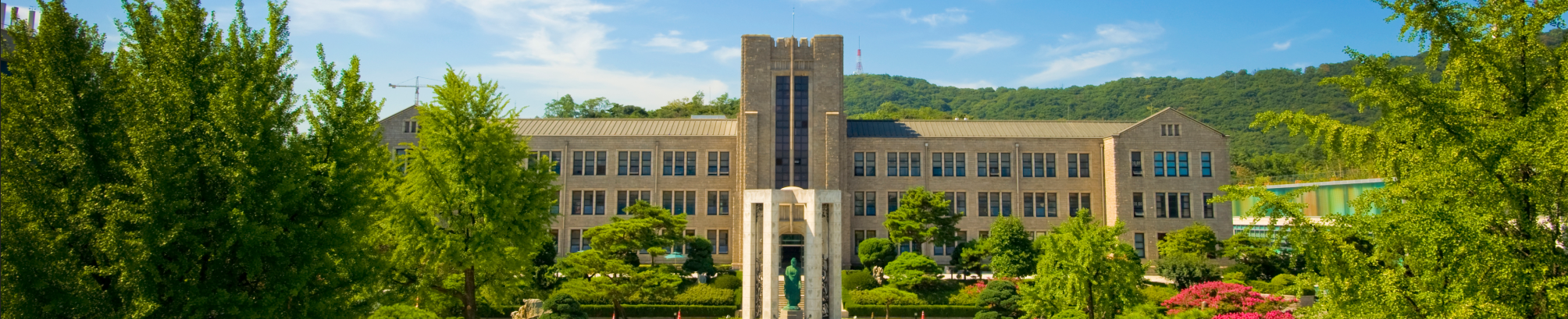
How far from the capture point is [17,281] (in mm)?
10188

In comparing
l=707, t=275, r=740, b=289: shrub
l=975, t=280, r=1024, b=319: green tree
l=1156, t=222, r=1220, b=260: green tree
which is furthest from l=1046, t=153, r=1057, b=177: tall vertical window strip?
l=707, t=275, r=740, b=289: shrub

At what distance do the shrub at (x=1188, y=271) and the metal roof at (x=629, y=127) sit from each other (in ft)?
76.9

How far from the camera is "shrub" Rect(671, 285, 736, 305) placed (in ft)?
110

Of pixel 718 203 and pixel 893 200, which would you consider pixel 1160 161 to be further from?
pixel 718 203

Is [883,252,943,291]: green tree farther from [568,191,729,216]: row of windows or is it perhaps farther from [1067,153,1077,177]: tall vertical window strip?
[1067,153,1077,177]: tall vertical window strip

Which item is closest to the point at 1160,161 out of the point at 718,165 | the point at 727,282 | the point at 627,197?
the point at 718,165

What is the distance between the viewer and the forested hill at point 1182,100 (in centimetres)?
9494

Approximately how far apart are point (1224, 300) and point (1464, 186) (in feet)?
55.6

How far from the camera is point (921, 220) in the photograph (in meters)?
41.0

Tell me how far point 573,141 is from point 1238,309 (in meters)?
34.3

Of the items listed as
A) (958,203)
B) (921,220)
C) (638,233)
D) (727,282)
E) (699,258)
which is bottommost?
(727,282)

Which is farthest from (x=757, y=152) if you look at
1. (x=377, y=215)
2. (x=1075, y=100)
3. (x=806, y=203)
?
(x=1075, y=100)

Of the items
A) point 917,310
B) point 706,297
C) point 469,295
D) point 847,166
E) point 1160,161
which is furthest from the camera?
point 847,166

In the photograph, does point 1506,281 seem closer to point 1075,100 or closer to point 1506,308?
point 1506,308
